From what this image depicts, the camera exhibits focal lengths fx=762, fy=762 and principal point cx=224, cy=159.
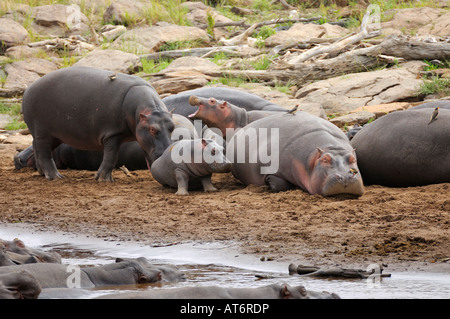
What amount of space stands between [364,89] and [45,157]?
5783mm

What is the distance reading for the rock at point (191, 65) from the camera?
50.0 ft

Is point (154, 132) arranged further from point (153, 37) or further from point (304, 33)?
point (153, 37)

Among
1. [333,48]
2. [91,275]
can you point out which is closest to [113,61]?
[333,48]

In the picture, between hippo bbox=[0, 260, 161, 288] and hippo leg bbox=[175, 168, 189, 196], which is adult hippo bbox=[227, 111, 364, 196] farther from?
hippo bbox=[0, 260, 161, 288]

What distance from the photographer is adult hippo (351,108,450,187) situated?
7.41 metres

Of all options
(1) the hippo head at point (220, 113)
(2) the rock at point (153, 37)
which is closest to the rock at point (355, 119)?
(1) the hippo head at point (220, 113)

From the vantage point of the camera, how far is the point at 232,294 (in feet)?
12.8

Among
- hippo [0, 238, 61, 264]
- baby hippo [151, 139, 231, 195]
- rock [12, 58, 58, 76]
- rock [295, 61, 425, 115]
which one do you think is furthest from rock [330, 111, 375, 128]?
rock [12, 58, 58, 76]

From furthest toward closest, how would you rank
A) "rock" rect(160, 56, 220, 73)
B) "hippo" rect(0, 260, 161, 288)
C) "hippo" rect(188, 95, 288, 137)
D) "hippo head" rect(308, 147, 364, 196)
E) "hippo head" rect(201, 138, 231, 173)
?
"rock" rect(160, 56, 220, 73), "hippo" rect(188, 95, 288, 137), "hippo head" rect(201, 138, 231, 173), "hippo head" rect(308, 147, 364, 196), "hippo" rect(0, 260, 161, 288)

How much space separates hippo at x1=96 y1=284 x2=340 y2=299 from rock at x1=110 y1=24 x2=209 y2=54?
48.3 ft

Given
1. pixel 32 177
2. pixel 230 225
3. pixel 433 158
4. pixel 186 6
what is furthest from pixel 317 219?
pixel 186 6

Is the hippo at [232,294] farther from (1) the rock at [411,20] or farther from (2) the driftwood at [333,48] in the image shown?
(1) the rock at [411,20]
